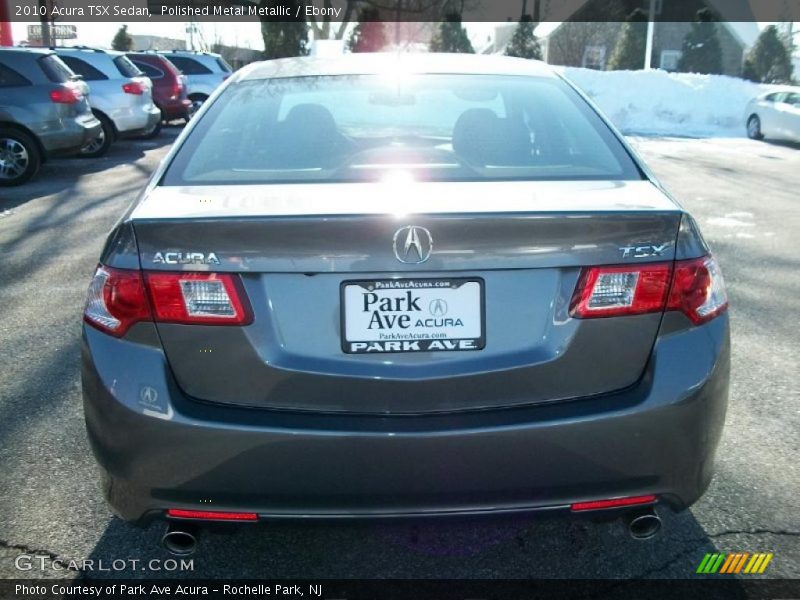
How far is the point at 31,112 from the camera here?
430 inches

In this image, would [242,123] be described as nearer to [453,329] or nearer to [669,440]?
[453,329]

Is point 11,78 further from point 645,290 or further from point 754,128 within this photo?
point 754,128

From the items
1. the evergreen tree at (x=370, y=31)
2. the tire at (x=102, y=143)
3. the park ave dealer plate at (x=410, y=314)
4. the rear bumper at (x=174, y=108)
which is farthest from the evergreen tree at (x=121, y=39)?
the park ave dealer plate at (x=410, y=314)

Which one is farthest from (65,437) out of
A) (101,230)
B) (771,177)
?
(771,177)

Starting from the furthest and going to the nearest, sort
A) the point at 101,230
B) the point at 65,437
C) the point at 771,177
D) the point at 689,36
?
the point at 689,36
the point at 771,177
the point at 101,230
the point at 65,437

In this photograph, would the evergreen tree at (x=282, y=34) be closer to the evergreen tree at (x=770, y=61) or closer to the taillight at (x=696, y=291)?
the evergreen tree at (x=770, y=61)

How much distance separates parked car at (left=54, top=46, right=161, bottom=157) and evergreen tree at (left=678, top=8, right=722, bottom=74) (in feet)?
98.0

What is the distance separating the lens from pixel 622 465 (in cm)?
216

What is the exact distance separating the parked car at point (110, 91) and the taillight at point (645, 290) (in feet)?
43.4

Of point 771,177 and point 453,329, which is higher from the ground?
point 453,329

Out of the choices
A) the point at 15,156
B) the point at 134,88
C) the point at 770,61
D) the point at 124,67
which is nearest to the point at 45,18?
the point at 124,67

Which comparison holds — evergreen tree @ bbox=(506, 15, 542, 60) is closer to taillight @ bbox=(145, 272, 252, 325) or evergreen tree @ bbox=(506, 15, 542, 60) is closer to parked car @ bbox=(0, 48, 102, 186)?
parked car @ bbox=(0, 48, 102, 186)

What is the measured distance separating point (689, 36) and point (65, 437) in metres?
39.8

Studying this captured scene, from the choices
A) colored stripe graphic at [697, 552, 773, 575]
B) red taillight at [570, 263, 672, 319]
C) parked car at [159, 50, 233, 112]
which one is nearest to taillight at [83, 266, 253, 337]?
red taillight at [570, 263, 672, 319]
